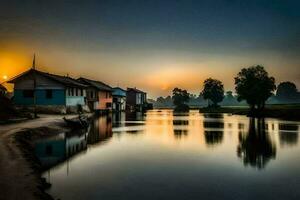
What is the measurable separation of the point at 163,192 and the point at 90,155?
10795 millimetres

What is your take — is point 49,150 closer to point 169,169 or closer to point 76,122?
point 169,169

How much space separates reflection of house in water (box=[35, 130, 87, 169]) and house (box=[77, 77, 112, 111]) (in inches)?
1908

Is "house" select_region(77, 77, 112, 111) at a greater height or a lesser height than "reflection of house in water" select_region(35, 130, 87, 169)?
greater

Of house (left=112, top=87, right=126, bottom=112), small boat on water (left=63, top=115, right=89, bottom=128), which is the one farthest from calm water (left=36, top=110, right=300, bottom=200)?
house (left=112, top=87, right=126, bottom=112)

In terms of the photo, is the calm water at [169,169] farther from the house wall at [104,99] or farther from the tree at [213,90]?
the tree at [213,90]

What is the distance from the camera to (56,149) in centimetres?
2491

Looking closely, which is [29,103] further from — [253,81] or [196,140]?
[253,81]

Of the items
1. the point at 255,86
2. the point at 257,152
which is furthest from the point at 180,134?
the point at 255,86

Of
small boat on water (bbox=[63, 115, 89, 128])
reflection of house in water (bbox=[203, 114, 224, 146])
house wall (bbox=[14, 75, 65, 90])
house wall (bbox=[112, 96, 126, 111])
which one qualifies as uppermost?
house wall (bbox=[14, 75, 65, 90])

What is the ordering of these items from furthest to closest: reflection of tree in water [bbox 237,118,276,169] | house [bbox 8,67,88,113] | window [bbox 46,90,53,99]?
window [bbox 46,90,53,99] → house [bbox 8,67,88,113] → reflection of tree in water [bbox 237,118,276,169]

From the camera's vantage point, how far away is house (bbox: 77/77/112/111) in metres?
79.8

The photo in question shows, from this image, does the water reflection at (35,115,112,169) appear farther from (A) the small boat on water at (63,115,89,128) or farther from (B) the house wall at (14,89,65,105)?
(B) the house wall at (14,89,65,105)

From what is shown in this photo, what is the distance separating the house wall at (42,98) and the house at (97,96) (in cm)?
1847

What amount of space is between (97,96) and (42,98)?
26.1 metres
